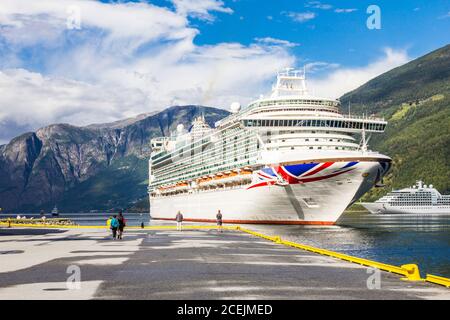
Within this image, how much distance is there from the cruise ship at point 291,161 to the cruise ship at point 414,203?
10720 centimetres

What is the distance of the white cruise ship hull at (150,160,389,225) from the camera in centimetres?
6169

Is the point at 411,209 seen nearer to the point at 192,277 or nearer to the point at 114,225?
the point at 114,225

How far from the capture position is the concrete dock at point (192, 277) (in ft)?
49.2

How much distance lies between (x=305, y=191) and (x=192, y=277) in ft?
154

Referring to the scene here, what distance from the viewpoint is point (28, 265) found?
22141 mm

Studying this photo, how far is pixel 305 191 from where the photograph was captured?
64.3 m

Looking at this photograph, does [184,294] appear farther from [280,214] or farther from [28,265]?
[280,214]

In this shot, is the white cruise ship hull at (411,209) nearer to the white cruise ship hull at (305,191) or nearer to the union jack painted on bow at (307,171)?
the white cruise ship hull at (305,191)

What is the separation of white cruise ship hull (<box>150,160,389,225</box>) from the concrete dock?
33862mm

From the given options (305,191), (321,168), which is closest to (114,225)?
(321,168)

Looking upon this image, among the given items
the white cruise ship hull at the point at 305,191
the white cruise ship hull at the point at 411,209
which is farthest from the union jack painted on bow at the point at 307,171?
the white cruise ship hull at the point at 411,209
